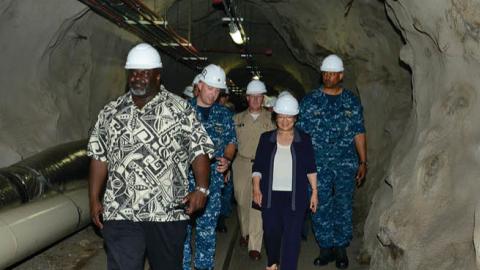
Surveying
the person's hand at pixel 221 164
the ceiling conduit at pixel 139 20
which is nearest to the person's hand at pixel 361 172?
the person's hand at pixel 221 164

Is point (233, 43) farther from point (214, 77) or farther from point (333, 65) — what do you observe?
point (214, 77)

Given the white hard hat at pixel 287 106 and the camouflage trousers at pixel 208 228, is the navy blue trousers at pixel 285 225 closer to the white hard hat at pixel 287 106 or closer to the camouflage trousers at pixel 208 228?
the camouflage trousers at pixel 208 228

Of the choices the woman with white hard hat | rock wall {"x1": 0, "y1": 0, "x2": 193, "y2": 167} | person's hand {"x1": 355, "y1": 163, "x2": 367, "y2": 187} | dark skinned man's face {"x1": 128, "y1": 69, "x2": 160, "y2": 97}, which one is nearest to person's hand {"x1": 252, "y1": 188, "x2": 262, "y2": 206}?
the woman with white hard hat

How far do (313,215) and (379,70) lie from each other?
4046 mm

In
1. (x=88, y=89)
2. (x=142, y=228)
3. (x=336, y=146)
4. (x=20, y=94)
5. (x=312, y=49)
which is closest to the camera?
(x=142, y=228)

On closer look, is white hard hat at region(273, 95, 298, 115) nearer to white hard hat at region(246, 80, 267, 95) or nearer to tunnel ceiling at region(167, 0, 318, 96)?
white hard hat at region(246, 80, 267, 95)

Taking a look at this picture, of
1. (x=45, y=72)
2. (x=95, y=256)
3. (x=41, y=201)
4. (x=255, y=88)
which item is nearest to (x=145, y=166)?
(x=41, y=201)

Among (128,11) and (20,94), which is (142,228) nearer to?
(20,94)

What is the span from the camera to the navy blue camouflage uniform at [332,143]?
6.07 meters

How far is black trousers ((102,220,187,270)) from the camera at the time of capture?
11.9 feet

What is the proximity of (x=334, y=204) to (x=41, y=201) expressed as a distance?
3.04m

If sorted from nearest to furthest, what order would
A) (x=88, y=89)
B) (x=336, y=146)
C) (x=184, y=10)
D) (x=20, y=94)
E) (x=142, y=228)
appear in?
(x=142, y=228), (x=336, y=146), (x=20, y=94), (x=88, y=89), (x=184, y=10)

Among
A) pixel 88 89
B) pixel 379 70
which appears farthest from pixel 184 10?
pixel 379 70

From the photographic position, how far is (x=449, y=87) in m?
5.15
